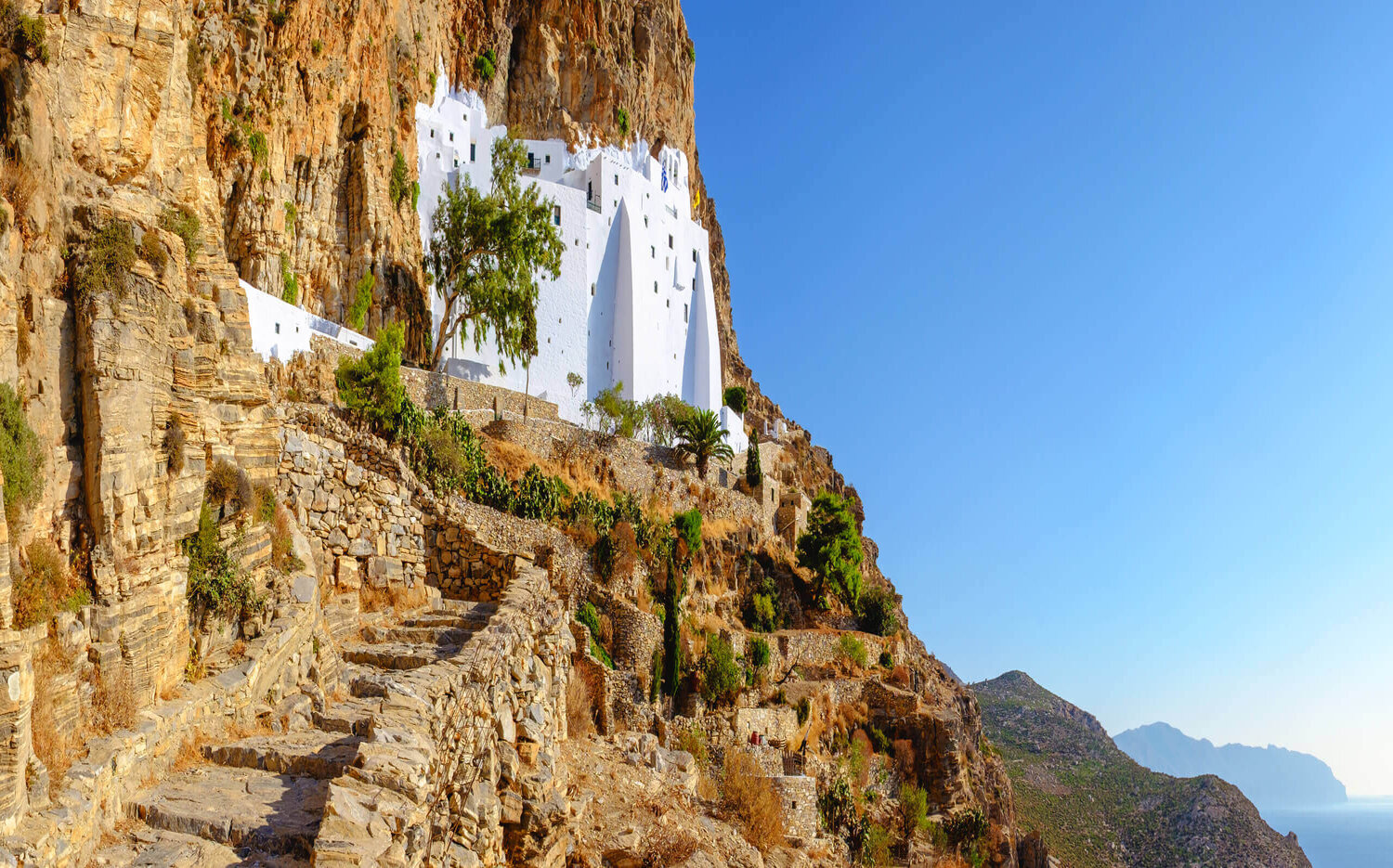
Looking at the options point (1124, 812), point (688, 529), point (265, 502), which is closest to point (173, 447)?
point (265, 502)

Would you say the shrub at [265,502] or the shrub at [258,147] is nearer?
the shrub at [265,502]

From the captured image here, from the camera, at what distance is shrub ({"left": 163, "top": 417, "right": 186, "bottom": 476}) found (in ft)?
20.4

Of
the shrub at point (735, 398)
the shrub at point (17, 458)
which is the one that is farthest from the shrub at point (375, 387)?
the shrub at point (735, 398)

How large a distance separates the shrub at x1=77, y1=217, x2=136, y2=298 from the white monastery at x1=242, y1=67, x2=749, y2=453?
74.8ft

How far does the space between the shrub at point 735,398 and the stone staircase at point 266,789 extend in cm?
3274

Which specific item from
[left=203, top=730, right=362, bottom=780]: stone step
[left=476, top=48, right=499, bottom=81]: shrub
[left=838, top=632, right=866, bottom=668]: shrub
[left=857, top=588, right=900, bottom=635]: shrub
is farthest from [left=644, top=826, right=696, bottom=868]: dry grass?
[left=476, top=48, right=499, bottom=81]: shrub

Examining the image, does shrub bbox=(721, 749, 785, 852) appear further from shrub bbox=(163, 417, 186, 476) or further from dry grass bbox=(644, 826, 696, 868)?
shrub bbox=(163, 417, 186, 476)

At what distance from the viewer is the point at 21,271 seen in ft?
16.4

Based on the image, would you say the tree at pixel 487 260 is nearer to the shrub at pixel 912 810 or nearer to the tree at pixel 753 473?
the tree at pixel 753 473

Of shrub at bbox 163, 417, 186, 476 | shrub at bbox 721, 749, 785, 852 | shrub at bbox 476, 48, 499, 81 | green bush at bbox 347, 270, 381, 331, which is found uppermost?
shrub at bbox 476, 48, 499, 81

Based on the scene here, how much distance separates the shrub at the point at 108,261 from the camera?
545 cm

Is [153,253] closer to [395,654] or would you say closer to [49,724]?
[49,724]

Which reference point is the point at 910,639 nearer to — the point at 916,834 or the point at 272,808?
the point at 916,834

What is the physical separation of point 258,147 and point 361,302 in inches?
182
